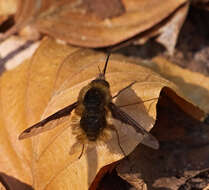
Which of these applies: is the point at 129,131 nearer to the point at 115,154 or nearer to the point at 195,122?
the point at 115,154

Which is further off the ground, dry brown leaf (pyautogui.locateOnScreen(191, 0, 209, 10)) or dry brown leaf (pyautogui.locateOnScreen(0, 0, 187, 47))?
dry brown leaf (pyautogui.locateOnScreen(0, 0, 187, 47))

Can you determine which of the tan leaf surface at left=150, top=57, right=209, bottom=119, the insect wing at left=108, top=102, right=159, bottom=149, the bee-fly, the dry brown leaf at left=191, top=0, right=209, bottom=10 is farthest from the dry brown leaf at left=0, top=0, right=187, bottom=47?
the insect wing at left=108, top=102, right=159, bottom=149

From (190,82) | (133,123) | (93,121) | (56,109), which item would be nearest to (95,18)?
(190,82)

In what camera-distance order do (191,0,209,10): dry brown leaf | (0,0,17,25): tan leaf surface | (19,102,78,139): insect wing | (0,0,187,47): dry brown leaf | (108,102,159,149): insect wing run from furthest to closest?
(0,0,17,25): tan leaf surface
(191,0,209,10): dry brown leaf
(0,0,187,47): dry brown leaf
(19,102,78,139): insect wing
(108,102,159,149): insect wing

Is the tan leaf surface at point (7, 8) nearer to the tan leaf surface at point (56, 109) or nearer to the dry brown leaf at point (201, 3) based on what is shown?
the tan leaf surface at point (56, 109)

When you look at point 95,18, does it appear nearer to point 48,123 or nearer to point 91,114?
point 91,114

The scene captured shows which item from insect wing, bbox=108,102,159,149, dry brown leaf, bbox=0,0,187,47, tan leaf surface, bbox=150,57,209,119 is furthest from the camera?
dry brown leaf, bbox=0,0,187,47

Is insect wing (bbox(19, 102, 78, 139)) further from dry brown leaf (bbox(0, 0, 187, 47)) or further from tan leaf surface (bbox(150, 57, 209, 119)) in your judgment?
dry brown leaf (bbox(0, 0, 187, 47))

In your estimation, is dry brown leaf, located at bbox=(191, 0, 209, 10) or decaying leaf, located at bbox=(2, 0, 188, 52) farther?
dry brown leaf, located at bbox=(191, 0, 209, 10)
